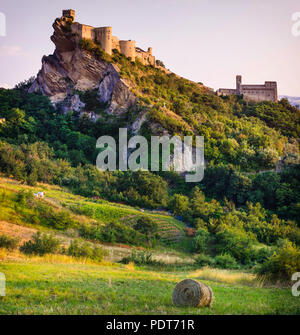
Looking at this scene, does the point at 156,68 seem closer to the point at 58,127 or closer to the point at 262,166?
the point at 58,127

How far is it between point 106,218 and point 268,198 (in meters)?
15.3

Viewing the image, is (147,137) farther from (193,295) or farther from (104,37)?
(193,295)

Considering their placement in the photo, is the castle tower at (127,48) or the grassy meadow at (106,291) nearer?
the grassy meadow at (106,291)

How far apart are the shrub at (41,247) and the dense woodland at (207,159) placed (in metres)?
5.40

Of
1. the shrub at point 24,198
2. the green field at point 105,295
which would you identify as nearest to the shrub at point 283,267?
the green field at point 105,295

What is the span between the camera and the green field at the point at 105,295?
7.39 m

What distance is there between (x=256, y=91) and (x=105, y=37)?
87.7 ft

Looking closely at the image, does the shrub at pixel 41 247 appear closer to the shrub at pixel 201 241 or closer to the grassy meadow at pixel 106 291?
the grassy meadow at pixel 106 291

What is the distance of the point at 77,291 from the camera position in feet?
28.6

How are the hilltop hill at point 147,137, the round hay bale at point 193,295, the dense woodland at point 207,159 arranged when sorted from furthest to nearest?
the dense woodland at point 207,159 → the hilltop hill at point 147,137 → the round hay bale at point 193,295

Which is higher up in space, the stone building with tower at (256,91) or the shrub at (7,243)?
the stone building with tower at (256,91)

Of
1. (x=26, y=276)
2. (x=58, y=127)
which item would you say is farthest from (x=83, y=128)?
(x=26, y=276)

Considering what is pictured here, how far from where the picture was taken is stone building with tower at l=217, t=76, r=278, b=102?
202 ft

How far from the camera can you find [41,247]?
1441 cm
